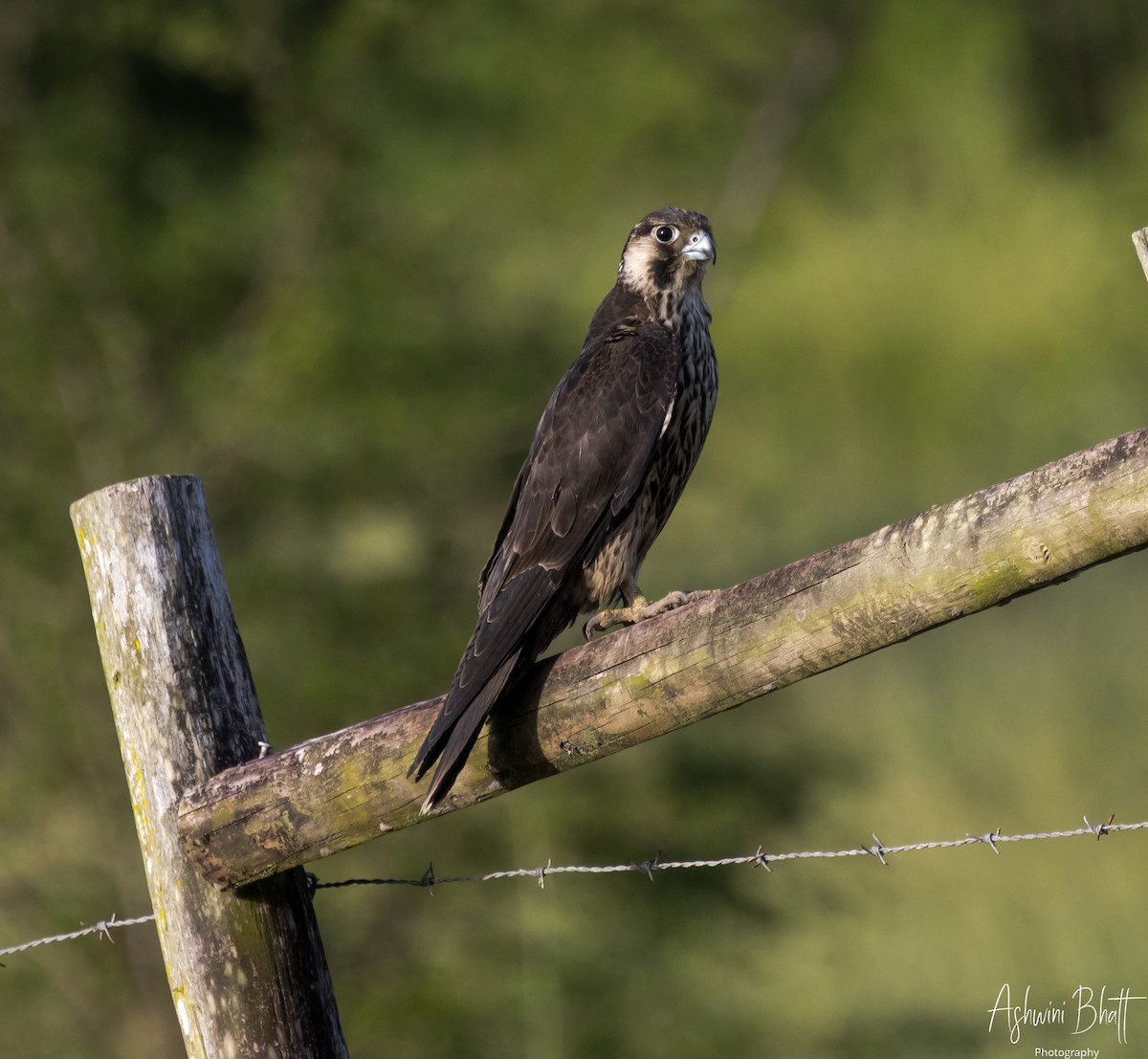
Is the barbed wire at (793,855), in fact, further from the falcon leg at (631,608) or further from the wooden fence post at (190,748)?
the falcon leg at (631,608)

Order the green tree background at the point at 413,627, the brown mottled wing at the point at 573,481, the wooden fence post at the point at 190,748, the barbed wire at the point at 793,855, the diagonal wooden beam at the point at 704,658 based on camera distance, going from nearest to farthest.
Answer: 1. the diagonal wooden beam at the point at 704,658
2. the barbed wire at the point at 793,855
3. the wooden fence post at the point at 190,748
4. the brown mottled wing at the point at 573,481
5. the green tree background at the point at 413,627

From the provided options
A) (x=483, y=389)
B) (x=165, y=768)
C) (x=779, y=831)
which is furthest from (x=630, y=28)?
(x=165, y=768)

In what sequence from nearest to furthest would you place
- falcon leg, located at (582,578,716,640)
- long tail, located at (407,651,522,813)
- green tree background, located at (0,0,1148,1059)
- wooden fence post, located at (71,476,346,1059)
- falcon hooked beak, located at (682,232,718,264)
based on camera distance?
long tail, located at (407,651,522,813) → wooden fence post, located at (71,476,346,1059) → falcon leg, located at (582,578,716,640) → falcon hooked beak, located at (682,232,718,264) → green tree background, located at (0,0,1148,1059)

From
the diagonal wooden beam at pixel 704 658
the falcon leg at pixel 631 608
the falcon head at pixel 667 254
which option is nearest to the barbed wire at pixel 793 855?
the diagonal wooden beam at pixel 704 658

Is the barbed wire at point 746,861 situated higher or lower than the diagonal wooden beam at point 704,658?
lower

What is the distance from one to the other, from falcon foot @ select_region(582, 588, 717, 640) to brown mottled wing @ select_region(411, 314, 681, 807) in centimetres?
7

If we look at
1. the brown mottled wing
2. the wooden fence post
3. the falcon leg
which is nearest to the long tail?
the brown mottled wing

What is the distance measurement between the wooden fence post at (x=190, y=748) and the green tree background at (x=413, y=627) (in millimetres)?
3294

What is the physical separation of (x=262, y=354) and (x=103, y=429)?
0.69 metres

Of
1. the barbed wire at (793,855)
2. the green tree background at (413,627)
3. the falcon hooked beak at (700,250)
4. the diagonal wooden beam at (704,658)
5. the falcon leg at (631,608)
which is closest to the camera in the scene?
the diagonal wooden beam at (704,658)

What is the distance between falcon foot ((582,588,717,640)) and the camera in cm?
249

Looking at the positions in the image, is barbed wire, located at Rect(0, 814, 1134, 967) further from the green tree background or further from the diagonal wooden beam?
the green tree background

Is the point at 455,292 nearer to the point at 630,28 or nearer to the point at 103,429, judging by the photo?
the point at 103,429

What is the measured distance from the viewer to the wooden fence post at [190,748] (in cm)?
211
